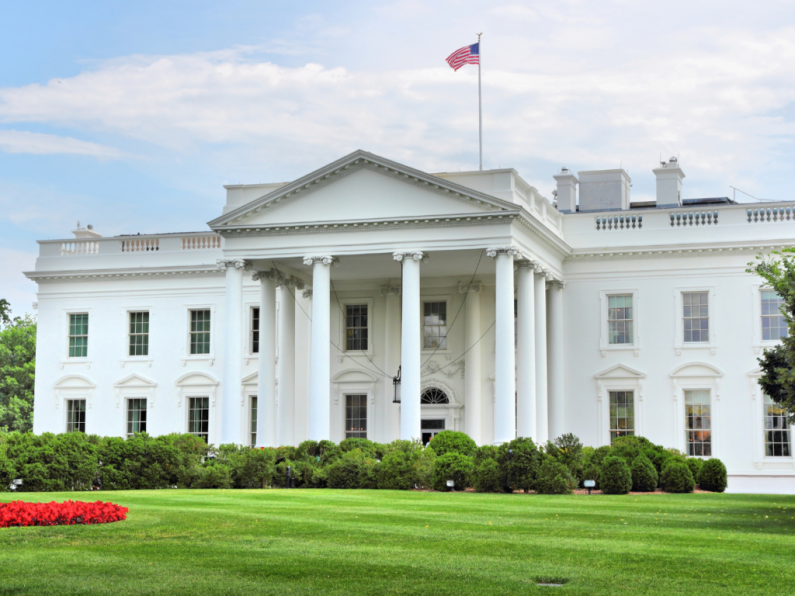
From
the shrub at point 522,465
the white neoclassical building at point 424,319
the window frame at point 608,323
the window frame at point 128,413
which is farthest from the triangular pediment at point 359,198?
the window frame at point 128,413

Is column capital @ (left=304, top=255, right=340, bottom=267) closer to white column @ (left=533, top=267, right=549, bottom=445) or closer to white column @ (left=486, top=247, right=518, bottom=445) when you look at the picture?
white column @ (left=486, top=247, right=518, bottom=445)

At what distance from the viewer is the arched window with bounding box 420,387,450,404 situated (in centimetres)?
4012

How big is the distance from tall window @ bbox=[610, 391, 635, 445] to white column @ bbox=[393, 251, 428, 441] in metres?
9.64

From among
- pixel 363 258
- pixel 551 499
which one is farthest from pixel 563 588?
pixel 363 258

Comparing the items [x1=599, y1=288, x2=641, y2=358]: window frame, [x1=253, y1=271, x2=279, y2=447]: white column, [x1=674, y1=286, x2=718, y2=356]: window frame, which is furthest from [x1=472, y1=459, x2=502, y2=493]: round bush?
[x1=674, y1=286, x2=718, y2=356]: window frame

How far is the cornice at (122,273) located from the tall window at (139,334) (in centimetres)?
183

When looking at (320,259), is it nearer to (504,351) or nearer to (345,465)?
(504,351)

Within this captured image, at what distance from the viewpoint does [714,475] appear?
29.6 m

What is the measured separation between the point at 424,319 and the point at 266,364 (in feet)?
23.7

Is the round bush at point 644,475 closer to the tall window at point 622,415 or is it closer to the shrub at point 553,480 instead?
the shrub at point 553,480

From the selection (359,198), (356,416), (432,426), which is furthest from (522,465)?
(356,416)

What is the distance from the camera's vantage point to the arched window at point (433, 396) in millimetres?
40125

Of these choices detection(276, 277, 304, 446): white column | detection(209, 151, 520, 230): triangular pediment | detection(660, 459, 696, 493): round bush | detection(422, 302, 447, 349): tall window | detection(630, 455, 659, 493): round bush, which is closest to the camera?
detection(630, 455, 659, 493): round bush

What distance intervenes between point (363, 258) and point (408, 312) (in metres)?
3.51
